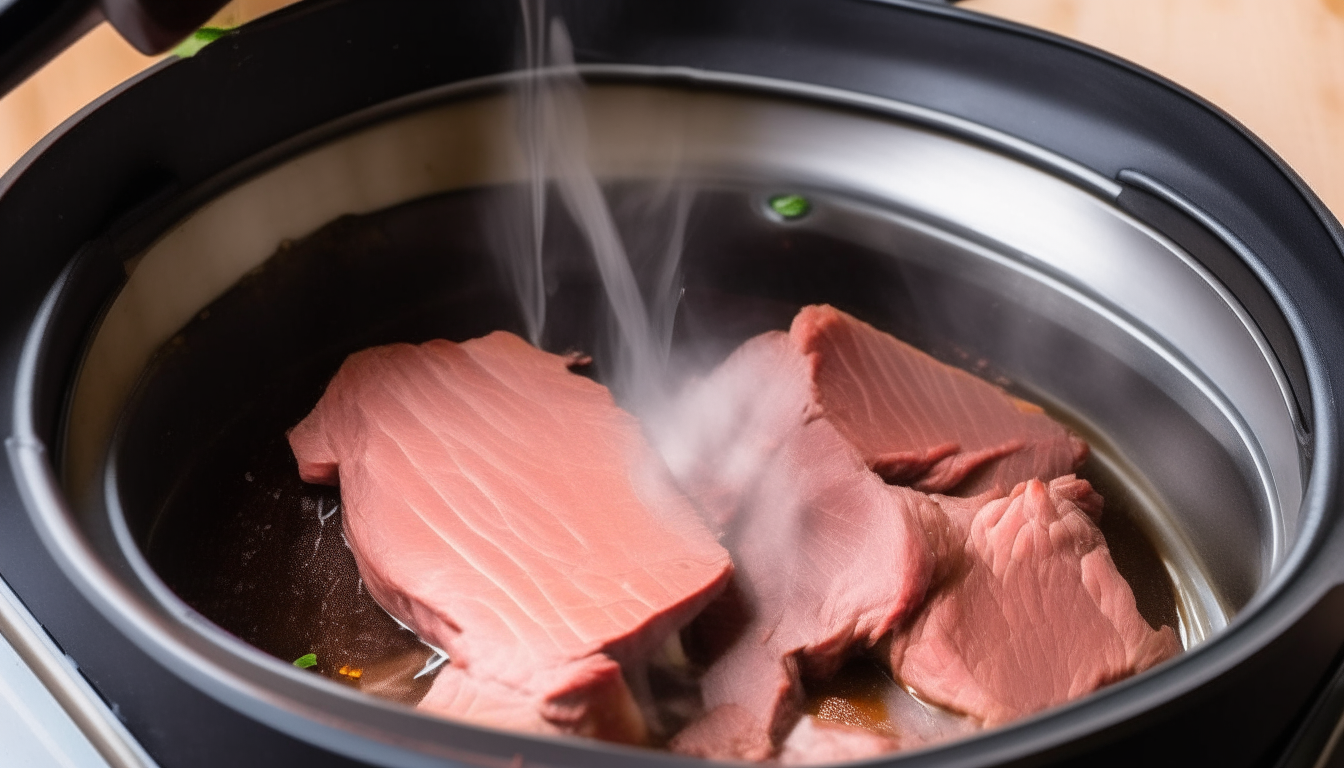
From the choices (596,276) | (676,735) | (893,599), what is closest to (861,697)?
(893,599)

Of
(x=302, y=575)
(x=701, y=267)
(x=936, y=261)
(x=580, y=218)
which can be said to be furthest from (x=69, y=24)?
(x=936, y=261)

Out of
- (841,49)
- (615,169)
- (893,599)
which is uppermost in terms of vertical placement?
(841,49)

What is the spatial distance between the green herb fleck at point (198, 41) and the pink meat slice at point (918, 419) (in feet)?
3.70

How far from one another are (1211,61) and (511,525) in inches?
78.8

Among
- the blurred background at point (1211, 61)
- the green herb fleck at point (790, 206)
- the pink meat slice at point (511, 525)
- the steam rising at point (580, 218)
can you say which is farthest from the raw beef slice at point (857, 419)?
the blurred background at point (1211, 61)

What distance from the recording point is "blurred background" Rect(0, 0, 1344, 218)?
90.7 inches

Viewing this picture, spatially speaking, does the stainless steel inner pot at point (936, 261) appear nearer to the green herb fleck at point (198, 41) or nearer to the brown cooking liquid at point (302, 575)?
the brown cooking liquid at point (302, 575)

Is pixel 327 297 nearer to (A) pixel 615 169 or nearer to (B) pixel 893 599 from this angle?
(A) pixel 615 169

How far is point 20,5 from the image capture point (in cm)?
127

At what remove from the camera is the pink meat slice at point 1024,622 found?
4.96ft

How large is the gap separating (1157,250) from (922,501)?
32.6 inches

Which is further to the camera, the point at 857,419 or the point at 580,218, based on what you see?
the point at 580,218

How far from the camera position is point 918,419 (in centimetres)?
188

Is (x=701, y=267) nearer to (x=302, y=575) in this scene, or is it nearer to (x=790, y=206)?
(x=790, y=206)
